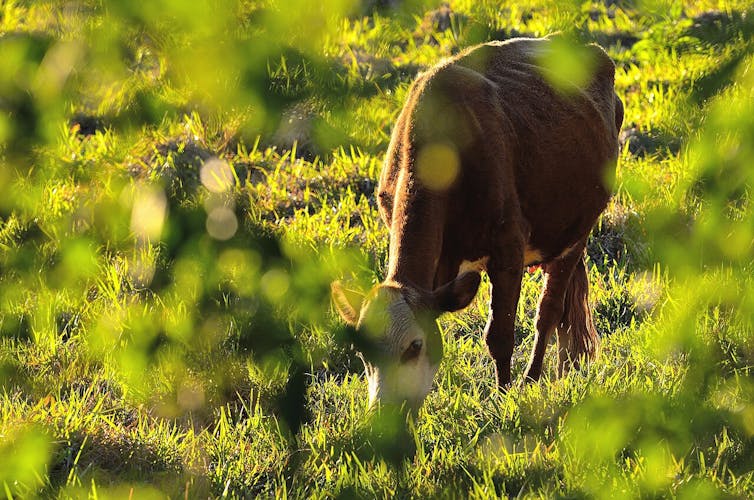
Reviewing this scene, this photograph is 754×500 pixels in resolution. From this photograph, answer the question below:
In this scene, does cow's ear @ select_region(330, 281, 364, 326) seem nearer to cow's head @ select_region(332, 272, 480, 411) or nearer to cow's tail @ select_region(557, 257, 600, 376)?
cow's head @ select_region(332, 272, 480, 411)

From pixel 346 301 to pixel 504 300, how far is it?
12.4ft

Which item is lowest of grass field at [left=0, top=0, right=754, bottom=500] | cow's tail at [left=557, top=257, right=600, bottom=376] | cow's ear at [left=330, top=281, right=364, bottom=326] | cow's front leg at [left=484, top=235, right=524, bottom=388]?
cow's tail at [left=557, top=257, right=600, bottom=376]

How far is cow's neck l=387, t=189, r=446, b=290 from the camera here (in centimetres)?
436

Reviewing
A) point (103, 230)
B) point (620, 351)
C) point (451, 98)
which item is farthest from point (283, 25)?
point (620, 351)

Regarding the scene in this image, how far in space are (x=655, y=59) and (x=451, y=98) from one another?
142 inches

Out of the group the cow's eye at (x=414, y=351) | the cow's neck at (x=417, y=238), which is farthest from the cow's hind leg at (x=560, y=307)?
the cow's eye at (x=414, y=351)

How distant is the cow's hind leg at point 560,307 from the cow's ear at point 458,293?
1873mm

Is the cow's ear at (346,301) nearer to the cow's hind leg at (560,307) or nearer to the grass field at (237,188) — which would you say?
the grass field at (237,188)

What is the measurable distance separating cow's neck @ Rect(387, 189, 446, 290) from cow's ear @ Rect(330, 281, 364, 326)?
9.51ft

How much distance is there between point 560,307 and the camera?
593 cm

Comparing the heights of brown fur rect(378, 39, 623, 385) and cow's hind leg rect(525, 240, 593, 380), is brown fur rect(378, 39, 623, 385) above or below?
above

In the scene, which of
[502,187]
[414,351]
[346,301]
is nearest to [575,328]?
[502,187]

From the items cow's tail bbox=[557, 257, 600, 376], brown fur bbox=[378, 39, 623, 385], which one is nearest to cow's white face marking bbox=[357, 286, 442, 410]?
brown fur bbox=[378, 39, 623, 385]

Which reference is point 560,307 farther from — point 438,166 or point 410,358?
point 410,358
